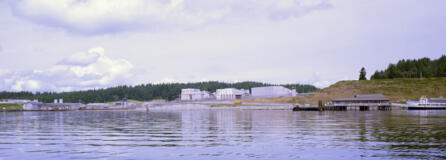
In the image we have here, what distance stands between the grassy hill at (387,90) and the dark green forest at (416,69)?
15.3 meters

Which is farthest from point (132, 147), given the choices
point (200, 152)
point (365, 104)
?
point (365, 104)

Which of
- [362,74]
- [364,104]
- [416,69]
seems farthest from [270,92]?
[416,69]

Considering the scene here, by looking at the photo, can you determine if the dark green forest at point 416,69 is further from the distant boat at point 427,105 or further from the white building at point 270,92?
the distant boat at point 427,105

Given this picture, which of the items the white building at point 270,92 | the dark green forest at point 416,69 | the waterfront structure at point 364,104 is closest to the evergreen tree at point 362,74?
the dark green forest at point 416,69

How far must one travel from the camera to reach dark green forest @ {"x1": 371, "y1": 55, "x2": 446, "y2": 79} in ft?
583

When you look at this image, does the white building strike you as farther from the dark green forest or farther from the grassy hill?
the dark green forest

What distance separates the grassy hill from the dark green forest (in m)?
15.3

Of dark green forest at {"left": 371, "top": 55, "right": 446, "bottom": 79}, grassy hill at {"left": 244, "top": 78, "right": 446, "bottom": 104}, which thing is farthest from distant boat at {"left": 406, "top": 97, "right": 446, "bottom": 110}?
dark green forest at {"left": 371, "top": 55, "right": 446, "bottom": 79}

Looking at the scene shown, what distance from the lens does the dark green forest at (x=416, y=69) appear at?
17775cm

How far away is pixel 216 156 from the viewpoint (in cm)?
2364

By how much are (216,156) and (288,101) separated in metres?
137

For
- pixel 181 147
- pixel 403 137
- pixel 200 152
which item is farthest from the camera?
pixel 403 137

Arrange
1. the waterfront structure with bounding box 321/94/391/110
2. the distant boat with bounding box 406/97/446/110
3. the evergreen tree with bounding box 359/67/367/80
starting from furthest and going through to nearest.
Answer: the evergreen tree with bounding box 359/67/367/80
the waterfront structure with bounding box 321/94/391/110
the distant boat with bounding box 406/97/446/110

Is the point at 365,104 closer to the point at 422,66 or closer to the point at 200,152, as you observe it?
the point at 422,66
